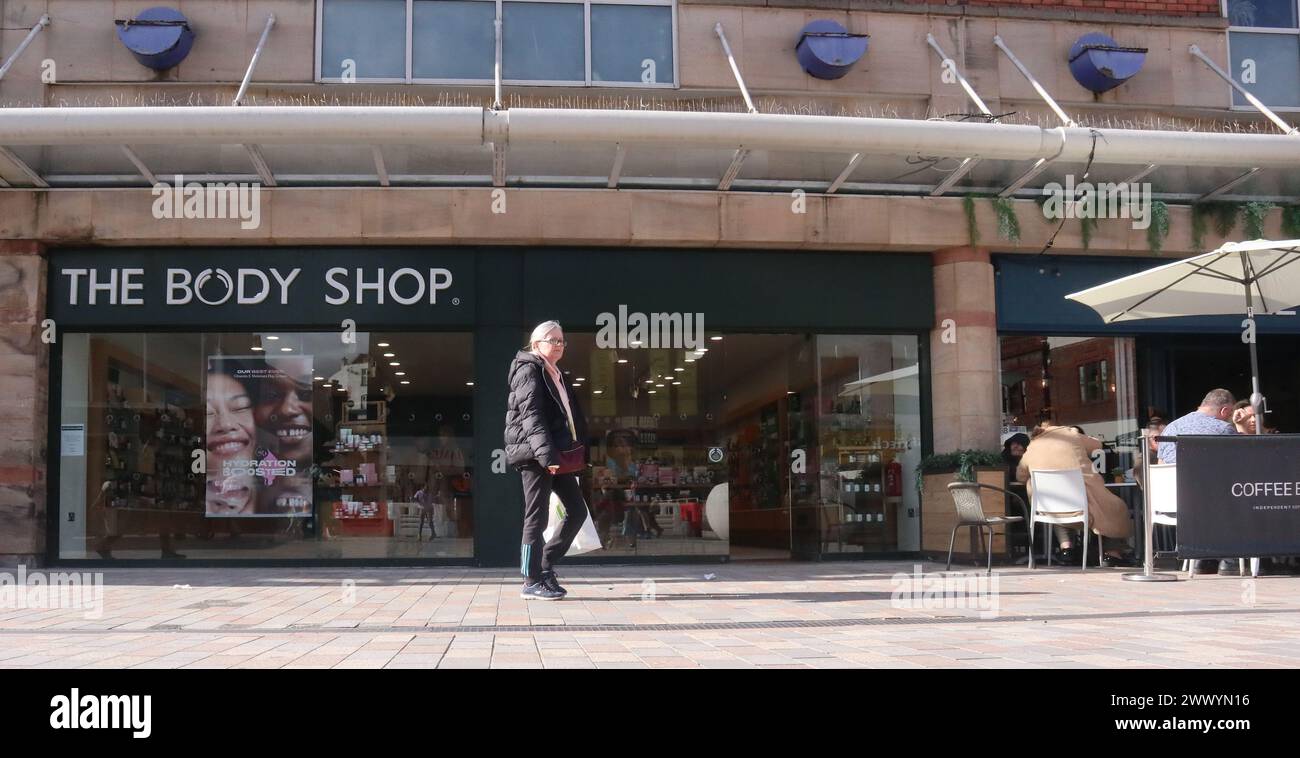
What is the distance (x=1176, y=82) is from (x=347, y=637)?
11.0m

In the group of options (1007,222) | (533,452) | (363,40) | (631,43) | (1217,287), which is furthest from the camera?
(631,43)

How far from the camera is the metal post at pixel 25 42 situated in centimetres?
1127

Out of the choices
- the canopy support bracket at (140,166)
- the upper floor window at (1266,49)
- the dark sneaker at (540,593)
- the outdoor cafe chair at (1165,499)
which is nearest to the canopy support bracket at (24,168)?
the canopy support bracket at (140,166)

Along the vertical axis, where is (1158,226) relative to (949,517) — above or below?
above

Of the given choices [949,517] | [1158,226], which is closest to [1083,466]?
[949,517]

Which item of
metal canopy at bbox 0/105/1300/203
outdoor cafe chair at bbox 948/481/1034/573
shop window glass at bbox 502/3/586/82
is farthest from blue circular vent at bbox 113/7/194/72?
outdoor cafe chair at bbox 948/481/1034/573

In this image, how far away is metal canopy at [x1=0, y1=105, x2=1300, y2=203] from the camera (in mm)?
9812

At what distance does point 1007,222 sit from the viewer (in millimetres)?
12328

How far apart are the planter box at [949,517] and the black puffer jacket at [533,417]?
5129 mm

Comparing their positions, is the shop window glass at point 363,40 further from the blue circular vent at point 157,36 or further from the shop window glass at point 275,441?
→ the shop window glass at point 275,441

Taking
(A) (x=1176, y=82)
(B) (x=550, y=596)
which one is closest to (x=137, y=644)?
(B) (x=550, y=596)

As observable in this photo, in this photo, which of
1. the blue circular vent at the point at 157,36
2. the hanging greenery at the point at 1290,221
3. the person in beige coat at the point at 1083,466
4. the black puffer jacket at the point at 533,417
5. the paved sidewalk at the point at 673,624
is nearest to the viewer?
the paved sidewalk at the point at 673,624

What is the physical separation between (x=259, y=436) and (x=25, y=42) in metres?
4.41

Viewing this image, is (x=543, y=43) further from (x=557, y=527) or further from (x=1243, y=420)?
(x=1243, y=420)
